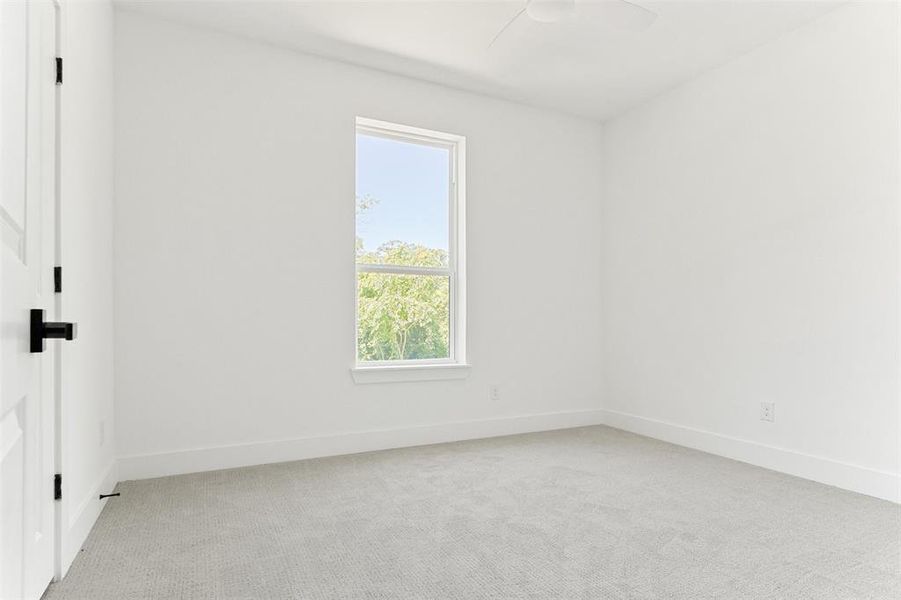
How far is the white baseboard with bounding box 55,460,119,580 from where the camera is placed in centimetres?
189

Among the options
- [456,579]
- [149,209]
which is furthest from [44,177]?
[456,579]

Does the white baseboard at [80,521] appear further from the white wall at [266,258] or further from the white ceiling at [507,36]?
the white ceiling at [507,36]

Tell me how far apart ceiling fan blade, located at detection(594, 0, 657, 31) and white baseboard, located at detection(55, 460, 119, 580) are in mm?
2975

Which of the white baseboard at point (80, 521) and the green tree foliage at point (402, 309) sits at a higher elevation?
the green tree foliage at point (402, 309)

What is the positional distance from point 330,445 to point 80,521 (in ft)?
5.23

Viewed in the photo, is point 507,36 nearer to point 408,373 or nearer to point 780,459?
point 408,373

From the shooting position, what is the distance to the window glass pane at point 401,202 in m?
3.91

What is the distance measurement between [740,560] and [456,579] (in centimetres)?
108

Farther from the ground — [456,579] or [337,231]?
[337,231]

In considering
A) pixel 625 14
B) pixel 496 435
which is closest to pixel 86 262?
pixel 625 14

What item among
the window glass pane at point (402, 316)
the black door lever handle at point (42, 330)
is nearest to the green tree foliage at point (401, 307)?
the window glass pane at point (402, 316)

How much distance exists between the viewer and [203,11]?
123 inches

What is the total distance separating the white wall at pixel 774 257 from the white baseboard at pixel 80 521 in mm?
3590

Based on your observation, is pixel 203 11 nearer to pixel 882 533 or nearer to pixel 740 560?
pixel 740 560
